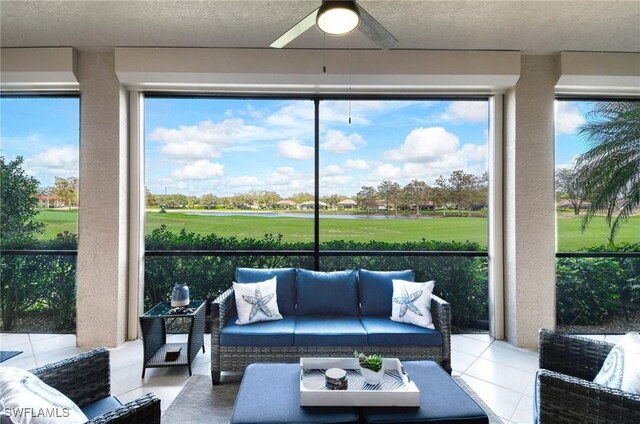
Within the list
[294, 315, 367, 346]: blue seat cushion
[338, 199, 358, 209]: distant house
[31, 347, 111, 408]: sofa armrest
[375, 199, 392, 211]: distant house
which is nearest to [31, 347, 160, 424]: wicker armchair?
[31, 347, 111, 408]: sofa armrest

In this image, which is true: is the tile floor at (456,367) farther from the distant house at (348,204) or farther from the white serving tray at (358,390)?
the distant house at (348,204)

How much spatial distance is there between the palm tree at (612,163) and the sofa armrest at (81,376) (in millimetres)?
4958

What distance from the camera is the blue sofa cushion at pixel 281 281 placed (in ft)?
11.1

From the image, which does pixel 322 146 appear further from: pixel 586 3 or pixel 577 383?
pixel 577 383

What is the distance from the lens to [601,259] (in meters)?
3.95

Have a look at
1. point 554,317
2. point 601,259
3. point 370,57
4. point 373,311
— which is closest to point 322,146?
point 370,57

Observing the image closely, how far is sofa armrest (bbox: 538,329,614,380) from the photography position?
78.2 inches

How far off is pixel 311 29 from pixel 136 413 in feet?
10.9

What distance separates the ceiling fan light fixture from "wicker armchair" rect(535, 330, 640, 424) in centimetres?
238

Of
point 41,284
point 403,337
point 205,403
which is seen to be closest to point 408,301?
point 403,337

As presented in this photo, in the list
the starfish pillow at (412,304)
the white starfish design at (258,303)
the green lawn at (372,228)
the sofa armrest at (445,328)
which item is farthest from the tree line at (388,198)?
the sofa armrest at (445,328)

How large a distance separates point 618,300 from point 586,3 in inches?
133

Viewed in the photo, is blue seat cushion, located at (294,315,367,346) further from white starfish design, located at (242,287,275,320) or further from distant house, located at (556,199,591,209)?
distant house, located at (556,199,591,209)

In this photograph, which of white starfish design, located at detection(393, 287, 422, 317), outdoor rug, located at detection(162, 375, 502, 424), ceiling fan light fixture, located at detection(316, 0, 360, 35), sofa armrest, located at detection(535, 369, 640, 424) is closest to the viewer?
sofa armrest, located at detection(535, 369, 640, 424)
